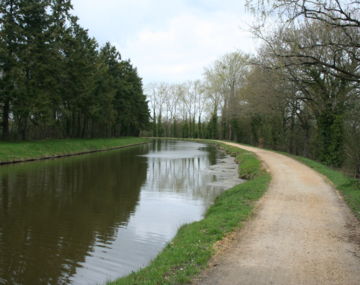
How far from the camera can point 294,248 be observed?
609cm

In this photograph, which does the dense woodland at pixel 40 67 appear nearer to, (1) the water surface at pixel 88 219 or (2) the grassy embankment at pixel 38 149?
(2) the grassy embankment at pixel 38 149

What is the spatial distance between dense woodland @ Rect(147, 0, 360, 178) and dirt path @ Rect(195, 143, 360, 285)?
11.6 feet

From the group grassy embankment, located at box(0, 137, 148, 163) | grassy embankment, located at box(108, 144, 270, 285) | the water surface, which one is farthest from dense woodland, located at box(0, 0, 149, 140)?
grassy embankment, located at box(108, 144, 270, 285)

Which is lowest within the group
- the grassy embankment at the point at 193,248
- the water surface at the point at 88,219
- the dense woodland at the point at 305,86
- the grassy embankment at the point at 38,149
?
the water surface at the point at 88,219

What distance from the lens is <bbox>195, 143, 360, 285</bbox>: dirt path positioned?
15.9 feet

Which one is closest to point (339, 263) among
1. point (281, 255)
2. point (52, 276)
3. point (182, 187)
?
point (281, 255)

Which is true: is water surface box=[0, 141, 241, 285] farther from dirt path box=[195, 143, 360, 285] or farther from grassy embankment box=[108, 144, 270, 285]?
dirt path box=[195, 143, 360, 285]

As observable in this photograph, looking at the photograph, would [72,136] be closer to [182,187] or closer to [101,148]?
[101,148]

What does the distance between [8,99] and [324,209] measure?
990 inches

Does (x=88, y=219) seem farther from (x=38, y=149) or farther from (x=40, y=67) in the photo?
(x=40, y=67)

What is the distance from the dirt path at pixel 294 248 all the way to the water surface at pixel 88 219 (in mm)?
1941

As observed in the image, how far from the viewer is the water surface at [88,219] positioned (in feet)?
21.0

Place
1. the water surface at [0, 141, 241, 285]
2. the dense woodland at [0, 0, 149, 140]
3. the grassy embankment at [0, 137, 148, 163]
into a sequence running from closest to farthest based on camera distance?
the water surface at [0, 141, 241, 285] < the grassy embankment at [0, 137, 148, 163] < the dense woodland at [0, 0, 149, 140]

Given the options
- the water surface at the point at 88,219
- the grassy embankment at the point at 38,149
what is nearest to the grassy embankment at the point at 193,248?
the water surface at the point at 88,219
